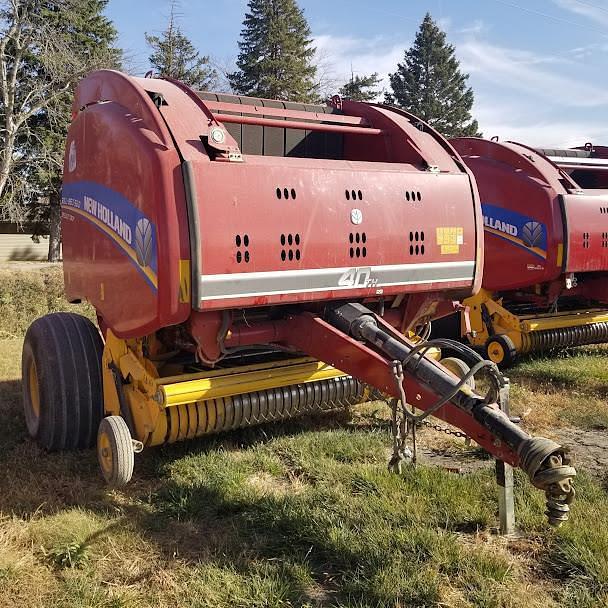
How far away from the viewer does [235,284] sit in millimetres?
3246

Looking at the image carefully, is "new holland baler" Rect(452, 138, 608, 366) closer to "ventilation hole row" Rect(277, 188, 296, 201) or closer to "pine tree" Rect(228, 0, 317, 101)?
"ventilation hole row" Rect(277, 188, 296, 201)

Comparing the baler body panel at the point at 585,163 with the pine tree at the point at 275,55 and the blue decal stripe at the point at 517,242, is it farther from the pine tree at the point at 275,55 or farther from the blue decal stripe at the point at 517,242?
the pine tree at the point at 275,55

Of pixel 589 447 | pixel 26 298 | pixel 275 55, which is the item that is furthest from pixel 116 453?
pixel 275 55

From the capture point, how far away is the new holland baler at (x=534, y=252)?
614cm

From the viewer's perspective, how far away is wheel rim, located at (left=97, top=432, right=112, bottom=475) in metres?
3.39

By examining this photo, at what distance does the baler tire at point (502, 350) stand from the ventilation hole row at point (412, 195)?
2.76 m

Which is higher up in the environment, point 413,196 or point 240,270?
point 413,196

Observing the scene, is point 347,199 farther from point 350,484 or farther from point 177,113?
point 350,484

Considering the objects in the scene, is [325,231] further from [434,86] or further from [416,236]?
[434,86]

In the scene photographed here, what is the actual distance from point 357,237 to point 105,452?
5.63 feet

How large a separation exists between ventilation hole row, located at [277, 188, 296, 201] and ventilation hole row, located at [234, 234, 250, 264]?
29cm

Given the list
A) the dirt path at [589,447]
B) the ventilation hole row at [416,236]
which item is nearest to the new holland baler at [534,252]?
the dirt path at [589,447]

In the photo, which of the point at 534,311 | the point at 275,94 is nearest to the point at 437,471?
the point at 534,311

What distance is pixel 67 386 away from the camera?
4.02m
